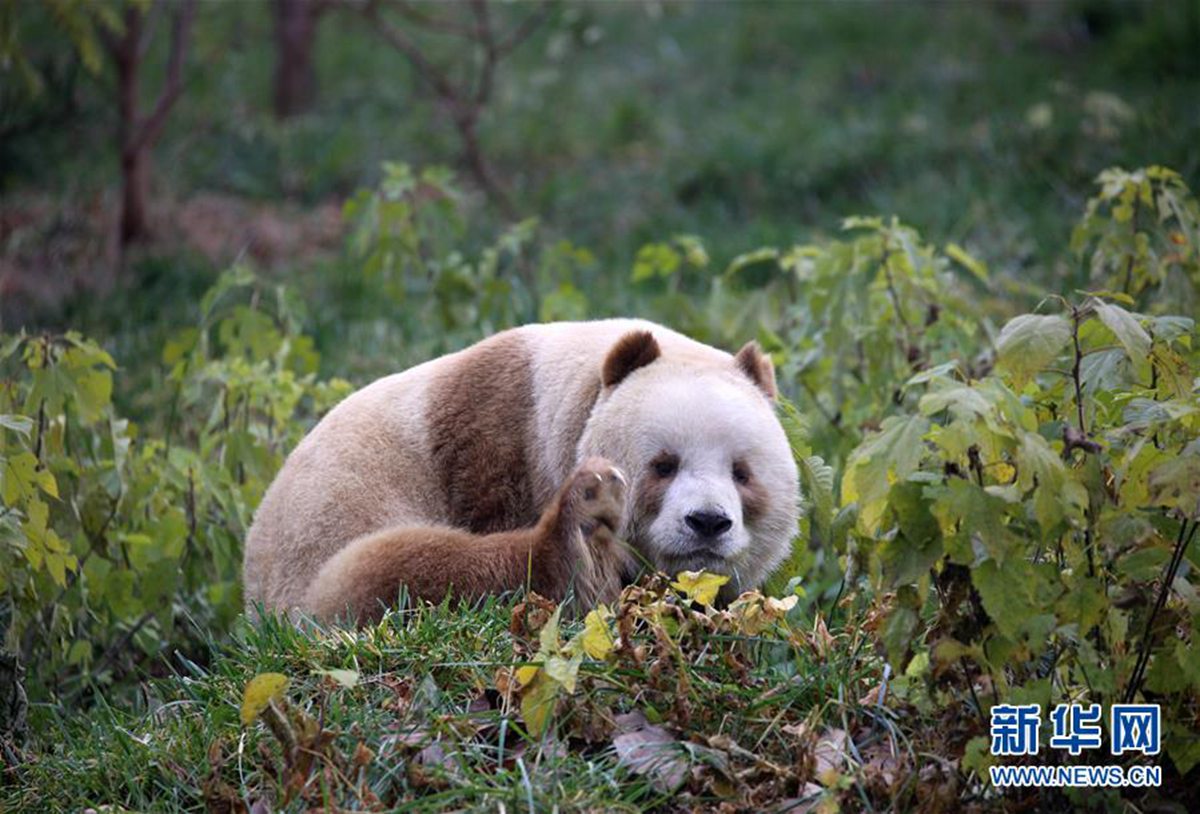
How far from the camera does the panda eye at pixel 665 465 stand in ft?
12.5

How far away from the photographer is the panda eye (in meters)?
3.81

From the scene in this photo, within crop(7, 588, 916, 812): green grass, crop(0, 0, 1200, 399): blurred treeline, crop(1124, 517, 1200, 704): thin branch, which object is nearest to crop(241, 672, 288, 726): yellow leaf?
crop(7, 588, 916, 812): green grass

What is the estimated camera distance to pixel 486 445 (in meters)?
4.09

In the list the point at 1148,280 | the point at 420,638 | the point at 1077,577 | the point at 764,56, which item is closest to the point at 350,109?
the point at 764,56

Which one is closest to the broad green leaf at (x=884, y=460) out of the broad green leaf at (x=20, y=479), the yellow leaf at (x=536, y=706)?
the yellow leaf at (x=536, y=706)

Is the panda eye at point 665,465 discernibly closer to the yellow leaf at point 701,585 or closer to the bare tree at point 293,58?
the yellow leaf at point 701,585

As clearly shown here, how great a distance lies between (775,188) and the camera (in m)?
10.6

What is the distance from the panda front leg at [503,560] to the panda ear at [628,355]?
13.8 inches

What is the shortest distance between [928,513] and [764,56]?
11857 mm

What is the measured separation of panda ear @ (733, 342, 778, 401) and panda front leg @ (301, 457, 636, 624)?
0.60m

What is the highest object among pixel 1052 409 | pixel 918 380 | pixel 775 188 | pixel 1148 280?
pixel 918 380

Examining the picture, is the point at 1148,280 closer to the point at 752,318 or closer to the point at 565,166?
the point at 752,318

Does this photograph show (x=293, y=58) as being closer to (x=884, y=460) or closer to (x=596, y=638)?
(x=596, y=638)

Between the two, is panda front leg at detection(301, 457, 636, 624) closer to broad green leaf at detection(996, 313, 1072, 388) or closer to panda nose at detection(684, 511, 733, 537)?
panda nose at detection(684, 511, 733, 537)
